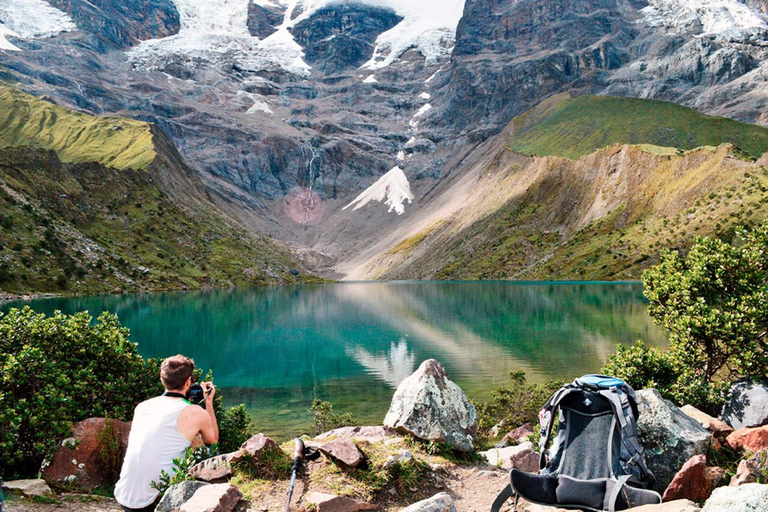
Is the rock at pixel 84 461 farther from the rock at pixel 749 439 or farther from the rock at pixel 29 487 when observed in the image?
the rock at pixel 749 439

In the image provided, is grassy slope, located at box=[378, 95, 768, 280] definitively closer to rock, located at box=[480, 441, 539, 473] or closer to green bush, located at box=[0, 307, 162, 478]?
rock, located at box=[480, 441, 539, 473]

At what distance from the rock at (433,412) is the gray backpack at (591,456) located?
3400 millimetres

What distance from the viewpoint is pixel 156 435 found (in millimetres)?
7500

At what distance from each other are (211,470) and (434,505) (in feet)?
14.8

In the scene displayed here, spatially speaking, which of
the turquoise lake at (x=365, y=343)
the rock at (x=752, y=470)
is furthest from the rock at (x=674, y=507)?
the turquoise lake at (x=365, y=343)

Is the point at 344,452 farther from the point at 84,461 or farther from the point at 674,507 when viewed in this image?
the point at 84,461

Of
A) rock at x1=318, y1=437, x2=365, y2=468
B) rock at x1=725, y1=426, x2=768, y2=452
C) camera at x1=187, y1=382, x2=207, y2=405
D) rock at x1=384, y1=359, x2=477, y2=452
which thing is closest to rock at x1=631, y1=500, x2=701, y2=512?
rock at x1=318, y1=437, x2=365, y2=468

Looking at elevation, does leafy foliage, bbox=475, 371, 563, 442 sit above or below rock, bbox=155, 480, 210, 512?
below

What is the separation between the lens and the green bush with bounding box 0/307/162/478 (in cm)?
1068

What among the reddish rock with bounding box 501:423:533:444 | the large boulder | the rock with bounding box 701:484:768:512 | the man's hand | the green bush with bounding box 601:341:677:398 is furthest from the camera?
the reddish rock with bounding box 501:423:533:444

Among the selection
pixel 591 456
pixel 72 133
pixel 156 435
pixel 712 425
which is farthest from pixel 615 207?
pixel 72 133

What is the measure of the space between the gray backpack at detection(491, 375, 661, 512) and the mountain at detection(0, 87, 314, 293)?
335ft

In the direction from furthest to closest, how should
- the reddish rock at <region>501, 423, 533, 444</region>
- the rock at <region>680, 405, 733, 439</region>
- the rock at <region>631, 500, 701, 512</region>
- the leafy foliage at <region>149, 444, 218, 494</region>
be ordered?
the reddish rock at <region>501, 423, 533, 444</region>
the rock at <region>680, 405, 733, 439</region>
the leafy foliage at <region>149, 444, 218, 494</region>
the rock at <region>631, 500, 701, 512</region>

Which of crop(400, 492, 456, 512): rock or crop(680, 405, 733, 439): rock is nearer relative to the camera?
crop(400, 492, 456, 512): rock
